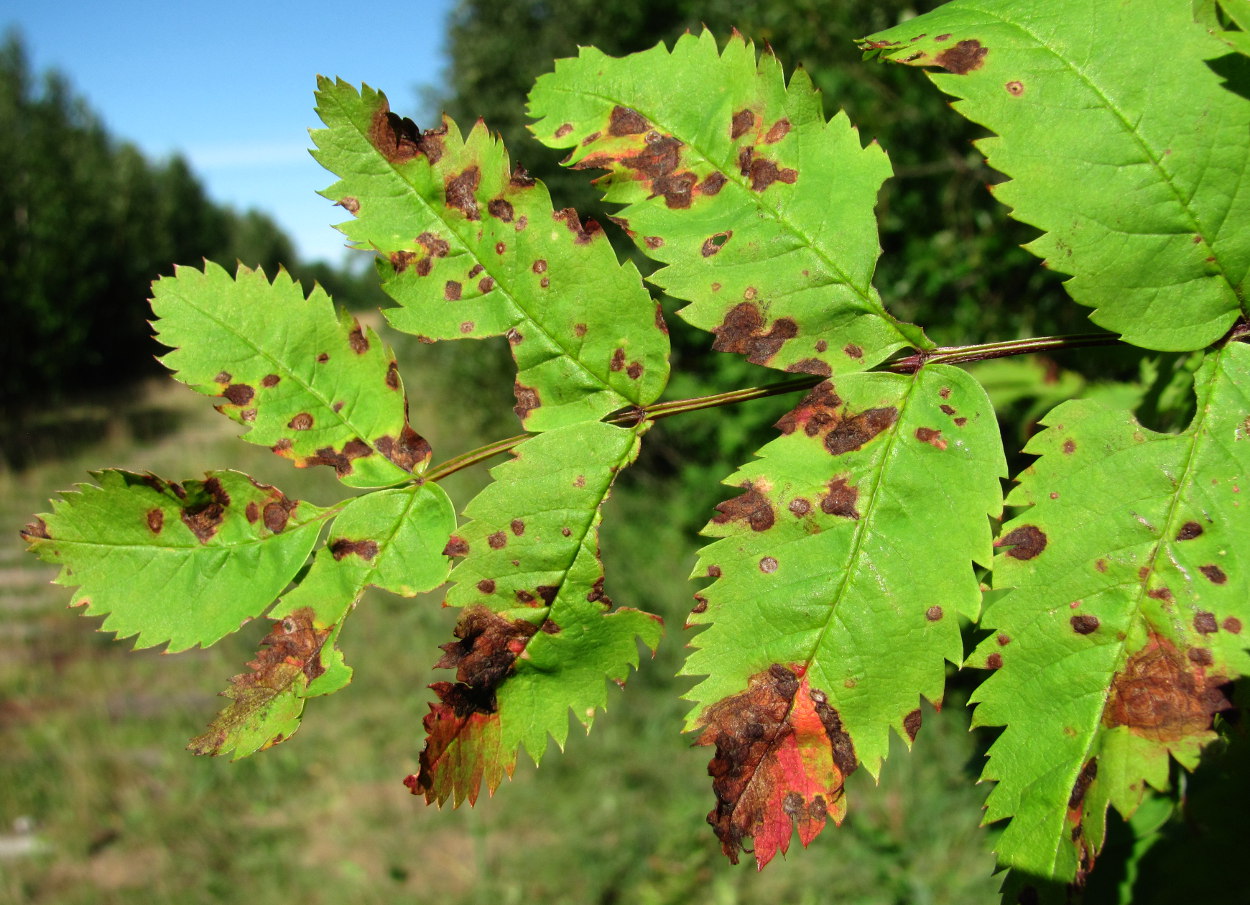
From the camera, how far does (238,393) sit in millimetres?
1201

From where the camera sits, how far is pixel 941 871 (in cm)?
400

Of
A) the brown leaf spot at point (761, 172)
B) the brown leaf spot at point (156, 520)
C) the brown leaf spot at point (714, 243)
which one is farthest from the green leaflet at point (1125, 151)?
the brown leaf spot at point (156, 520)

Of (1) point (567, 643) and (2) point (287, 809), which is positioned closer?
(1) point (567, 643)

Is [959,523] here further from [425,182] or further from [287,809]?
[287,809]

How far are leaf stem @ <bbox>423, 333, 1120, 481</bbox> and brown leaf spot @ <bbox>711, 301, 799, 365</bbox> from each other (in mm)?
49

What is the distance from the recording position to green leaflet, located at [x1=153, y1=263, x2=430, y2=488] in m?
1.19

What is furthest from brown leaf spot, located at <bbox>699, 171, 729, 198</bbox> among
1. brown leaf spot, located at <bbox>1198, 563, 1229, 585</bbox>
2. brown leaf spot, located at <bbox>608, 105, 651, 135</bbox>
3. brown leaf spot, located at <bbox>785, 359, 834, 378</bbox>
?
brown leaf spot, located at <bbox>1198, 563, 1229, 585</bbox>

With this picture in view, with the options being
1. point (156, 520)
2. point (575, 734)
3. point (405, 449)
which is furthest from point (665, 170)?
point (575, 734)

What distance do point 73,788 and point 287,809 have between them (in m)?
1.90

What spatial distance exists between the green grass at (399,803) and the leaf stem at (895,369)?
3.40 metres

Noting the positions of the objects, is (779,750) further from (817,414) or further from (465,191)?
(465,191)

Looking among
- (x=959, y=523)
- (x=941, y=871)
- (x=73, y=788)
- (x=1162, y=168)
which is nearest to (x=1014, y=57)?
(x=1162, y=168)

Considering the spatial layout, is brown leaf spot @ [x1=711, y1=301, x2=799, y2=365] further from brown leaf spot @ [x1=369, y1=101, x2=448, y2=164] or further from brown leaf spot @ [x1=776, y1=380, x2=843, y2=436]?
brown leaf spot @ [x1=369, y1=101, x2=448, y2=164]

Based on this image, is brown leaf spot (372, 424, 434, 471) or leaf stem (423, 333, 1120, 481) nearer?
leaf stem (423, 333, 1120, 481)
